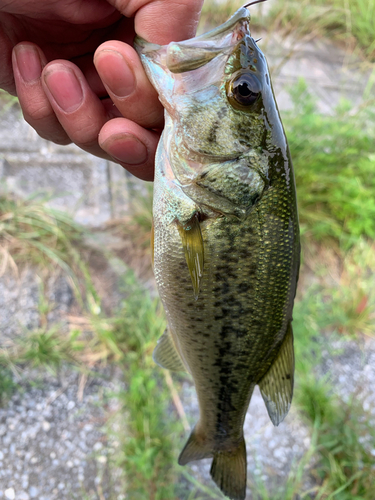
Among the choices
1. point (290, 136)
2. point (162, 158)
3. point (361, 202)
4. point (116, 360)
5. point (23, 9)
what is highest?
point (290, 136)

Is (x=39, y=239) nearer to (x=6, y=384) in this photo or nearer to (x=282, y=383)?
(x=6, y=384)

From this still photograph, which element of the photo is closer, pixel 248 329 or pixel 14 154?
pixel 248 329

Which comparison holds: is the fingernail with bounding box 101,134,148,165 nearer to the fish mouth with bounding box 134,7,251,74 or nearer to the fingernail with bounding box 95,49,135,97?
the fingernail with bounding box 95,49,135,97

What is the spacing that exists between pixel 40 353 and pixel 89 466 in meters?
0.75

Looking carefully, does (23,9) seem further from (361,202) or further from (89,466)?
(361,202)

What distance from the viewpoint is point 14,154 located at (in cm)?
318

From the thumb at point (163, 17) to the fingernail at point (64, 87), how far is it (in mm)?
307

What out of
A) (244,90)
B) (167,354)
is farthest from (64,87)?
(167,354)

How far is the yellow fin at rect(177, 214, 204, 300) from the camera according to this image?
1100mm

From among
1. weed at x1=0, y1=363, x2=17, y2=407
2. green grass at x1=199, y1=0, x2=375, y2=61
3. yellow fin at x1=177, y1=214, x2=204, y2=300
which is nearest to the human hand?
yellow fin at x1=177, y1=214, x2=204, y2=300

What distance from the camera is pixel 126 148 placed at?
1.29m

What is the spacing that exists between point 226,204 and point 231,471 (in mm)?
1140

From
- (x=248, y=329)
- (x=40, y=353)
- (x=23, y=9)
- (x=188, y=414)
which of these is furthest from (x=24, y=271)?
(x=248, y=329)

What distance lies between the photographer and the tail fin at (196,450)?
1.49 metres
